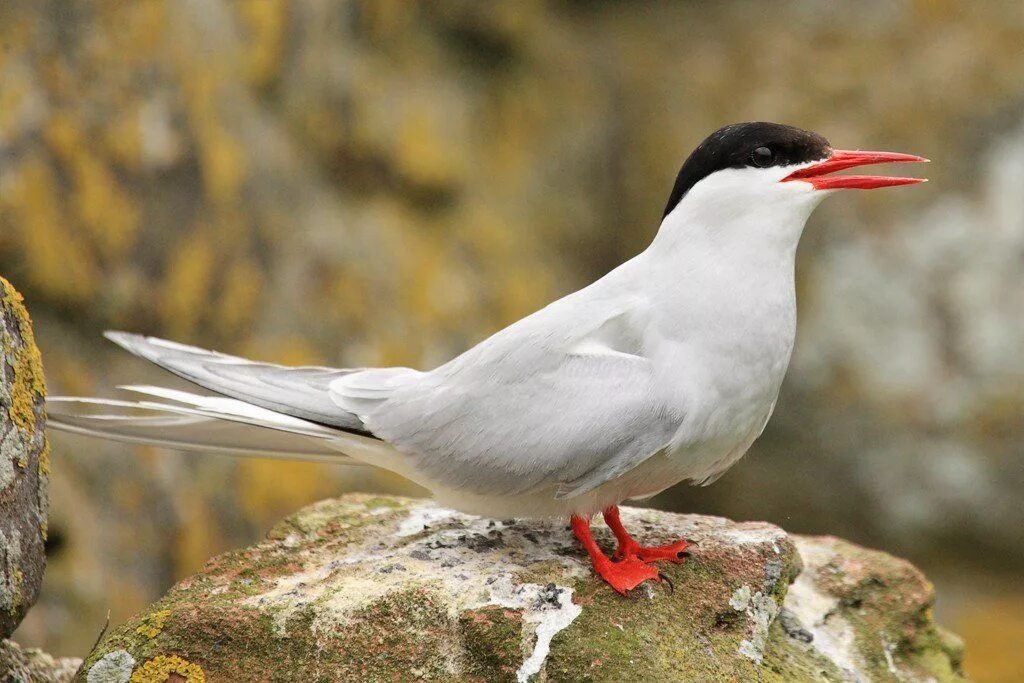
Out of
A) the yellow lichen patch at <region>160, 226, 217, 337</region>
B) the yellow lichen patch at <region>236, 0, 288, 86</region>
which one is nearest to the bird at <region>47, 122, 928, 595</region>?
the yellow lichen patch at <region>160, 226, 217, 337</region>

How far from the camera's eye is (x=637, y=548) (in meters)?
3.67

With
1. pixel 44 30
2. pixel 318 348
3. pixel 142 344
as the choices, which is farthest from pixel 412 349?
pixel 142 344

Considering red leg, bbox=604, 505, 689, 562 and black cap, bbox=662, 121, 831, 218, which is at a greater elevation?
black cap, bbox=662, 121, 831, 218

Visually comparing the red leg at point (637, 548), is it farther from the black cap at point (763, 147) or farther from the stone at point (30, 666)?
the stone at point (30, 666)

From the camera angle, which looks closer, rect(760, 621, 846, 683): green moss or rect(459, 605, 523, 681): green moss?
rect(459, 605, 523, 681): green moss

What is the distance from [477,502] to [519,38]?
17.0 ft

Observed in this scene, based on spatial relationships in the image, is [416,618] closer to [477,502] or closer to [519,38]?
[477,502]

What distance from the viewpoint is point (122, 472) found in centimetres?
576

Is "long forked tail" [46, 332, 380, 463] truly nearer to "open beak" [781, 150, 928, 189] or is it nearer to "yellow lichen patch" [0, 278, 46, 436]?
"yellow lichen patch" [0, 278, 46, 436]

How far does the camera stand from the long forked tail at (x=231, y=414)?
367 centimetres

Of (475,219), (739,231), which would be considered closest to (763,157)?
(739,231)

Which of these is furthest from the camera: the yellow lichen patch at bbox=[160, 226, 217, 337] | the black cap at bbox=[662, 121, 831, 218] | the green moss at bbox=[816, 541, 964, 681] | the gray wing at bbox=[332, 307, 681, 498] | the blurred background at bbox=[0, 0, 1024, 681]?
the yellow lichen patch at bbox=[160, 226, 217, 337]

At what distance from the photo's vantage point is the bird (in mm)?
3420

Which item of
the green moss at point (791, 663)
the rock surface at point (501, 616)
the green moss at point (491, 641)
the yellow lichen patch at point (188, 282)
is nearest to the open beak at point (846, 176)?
the rock surface at point (501, 616)
